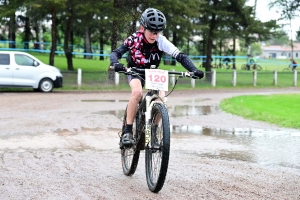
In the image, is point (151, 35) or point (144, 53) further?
point (144, 53)

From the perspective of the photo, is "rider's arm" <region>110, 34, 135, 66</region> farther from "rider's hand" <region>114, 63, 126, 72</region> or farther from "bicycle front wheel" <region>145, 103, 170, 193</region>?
"bicycle front wheel" <region>145, 103, 170, 193</region>

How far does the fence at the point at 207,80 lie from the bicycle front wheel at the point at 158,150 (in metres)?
17.2

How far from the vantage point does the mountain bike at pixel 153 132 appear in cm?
582

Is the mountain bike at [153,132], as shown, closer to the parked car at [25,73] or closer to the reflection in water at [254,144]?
the reflection in water at [254,144]

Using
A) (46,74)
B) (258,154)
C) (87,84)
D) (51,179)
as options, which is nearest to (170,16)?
(87,84)

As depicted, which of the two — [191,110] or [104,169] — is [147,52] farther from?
[191,110]

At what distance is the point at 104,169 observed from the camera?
7496mm

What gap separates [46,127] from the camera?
1199cm

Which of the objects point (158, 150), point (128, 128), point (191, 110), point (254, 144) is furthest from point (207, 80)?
point (158, 150)

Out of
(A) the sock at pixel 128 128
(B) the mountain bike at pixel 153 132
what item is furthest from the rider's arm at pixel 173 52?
(A) the sock at pixel 128 128

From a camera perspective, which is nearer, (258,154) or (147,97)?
(147,97)

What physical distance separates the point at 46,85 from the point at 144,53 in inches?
711

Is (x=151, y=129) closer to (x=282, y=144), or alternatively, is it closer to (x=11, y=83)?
(x=282, y=144)

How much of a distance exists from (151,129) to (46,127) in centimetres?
616
